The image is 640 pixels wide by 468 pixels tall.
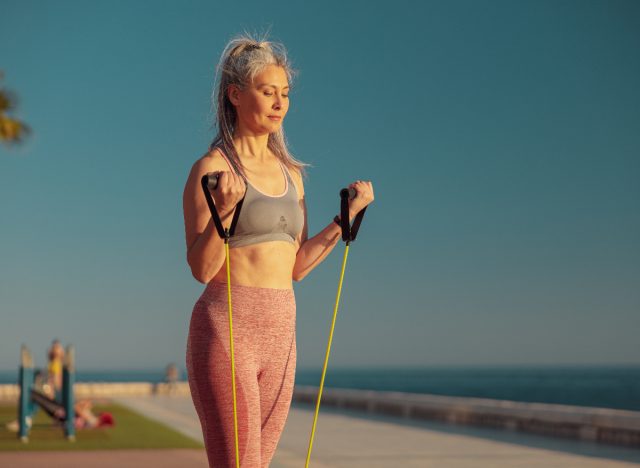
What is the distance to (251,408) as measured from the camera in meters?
2.86

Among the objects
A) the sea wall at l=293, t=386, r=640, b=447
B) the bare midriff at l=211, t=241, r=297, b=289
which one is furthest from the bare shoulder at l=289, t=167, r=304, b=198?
the sea wall at l=293, t=386, r=640, b=447

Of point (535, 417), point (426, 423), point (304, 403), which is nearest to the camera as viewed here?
point (535, 417)

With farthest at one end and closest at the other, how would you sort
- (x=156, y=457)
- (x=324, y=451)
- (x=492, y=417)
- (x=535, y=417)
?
(x=492, y=417) → (x=535, y=417) → (x=324, y=451) → (x=156, y=457)

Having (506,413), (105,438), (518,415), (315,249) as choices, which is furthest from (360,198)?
(506,413)

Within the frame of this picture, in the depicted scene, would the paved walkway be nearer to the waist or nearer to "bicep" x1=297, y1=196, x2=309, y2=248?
"bicep" x1=297, y1=196, x2=309, y2=248

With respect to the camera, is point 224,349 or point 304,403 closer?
point 224,349

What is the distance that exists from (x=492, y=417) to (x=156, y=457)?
5851mm

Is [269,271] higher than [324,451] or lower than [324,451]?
higher

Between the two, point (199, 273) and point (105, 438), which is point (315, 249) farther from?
point (105, 438)

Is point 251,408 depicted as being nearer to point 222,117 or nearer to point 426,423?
point 222,117

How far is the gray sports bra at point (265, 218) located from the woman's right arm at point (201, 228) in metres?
0.10

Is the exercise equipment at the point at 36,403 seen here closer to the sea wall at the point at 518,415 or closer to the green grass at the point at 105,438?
the green grass at the point at 105,438

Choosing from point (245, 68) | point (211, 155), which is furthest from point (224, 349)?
point (245, 68)

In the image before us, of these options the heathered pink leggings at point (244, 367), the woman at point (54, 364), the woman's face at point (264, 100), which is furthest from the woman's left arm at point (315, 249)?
the woman at point (54, 364)
